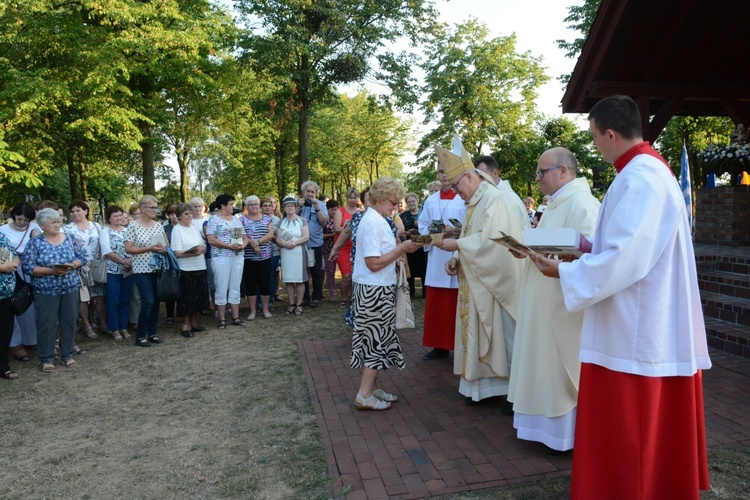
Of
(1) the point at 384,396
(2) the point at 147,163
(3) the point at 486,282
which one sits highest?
(2) the point at 147,163

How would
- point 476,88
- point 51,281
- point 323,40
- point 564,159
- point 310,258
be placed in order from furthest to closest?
1. point 476,88
2. point 323,40
3. point 310,258
4. point 51,281
5. point 564,159

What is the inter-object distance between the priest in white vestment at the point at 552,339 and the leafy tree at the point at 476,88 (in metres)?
24.7

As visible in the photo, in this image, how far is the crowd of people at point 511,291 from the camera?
274 centimetres

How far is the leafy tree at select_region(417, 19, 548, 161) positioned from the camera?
28.5 meters

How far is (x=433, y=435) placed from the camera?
4.34 m

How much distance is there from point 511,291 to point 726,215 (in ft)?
22.6

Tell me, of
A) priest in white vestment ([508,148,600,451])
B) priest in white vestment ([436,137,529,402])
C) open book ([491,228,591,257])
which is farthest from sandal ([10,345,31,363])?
open book ([491,228,591,257])

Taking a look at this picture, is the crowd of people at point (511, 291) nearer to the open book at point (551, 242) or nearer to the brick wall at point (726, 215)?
the open book at point (551, 242)

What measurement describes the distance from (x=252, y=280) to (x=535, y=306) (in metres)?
6.23

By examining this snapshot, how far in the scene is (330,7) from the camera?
16641mm

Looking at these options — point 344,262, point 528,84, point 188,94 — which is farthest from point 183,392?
point 528,84

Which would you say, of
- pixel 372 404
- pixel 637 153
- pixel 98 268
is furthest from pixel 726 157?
pixel 98 268

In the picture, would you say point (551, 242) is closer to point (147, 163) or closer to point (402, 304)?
point (402, 304)

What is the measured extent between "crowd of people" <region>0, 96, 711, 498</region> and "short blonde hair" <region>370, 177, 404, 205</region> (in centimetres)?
2
